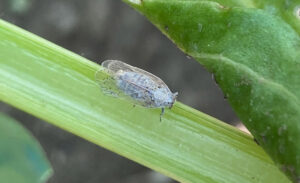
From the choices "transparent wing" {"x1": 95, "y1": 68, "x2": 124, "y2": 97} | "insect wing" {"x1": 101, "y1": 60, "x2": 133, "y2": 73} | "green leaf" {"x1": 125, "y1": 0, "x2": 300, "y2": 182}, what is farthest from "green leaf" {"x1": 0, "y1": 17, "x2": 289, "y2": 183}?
"insect wing" {"x1": 101, "y1": 60, "x2": 133, "y2": 73}

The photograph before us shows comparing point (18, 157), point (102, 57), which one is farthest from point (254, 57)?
point (102, 57)

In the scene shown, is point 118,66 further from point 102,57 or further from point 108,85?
point 102,57

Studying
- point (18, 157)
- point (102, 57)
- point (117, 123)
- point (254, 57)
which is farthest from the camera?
point (102, 57)

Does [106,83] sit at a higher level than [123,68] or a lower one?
higher

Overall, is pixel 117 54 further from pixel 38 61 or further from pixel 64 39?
pixel 38 61

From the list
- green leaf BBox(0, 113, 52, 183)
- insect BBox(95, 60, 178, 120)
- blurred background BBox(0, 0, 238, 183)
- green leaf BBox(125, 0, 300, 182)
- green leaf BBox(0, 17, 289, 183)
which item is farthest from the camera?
blurred background BBox(0, 0, 238, 183)

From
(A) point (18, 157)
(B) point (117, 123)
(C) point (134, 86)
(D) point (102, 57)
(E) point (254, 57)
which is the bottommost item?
(D) point (102, 57)

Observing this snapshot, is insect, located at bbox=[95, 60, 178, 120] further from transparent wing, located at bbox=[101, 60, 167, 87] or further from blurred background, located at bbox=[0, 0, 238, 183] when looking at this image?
A: blurred background, located at bbox=[0, 0, 238, 183]

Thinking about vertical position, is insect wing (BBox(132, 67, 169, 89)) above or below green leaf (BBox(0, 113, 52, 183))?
above
